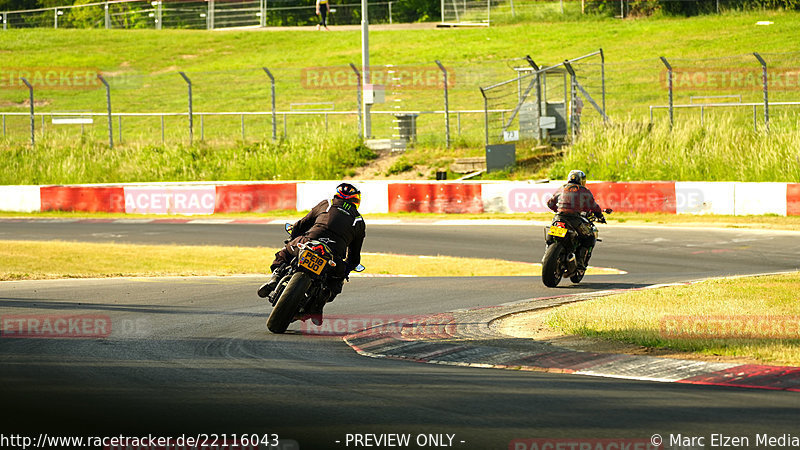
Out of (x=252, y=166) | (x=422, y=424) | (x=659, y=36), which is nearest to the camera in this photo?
(x=422, y=424)

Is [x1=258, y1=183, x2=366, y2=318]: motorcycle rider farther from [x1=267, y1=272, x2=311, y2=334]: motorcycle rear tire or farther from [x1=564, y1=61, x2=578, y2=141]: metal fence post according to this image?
[x1=564, y1=61, x2=578, y2=141]: metal fence post

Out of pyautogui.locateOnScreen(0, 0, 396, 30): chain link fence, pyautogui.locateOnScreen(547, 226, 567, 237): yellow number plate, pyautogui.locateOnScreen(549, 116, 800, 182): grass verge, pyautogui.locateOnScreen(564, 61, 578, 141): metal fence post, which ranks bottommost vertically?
pyautogui.locateOnScreen(547, 226, 567, 237): yellow number plate

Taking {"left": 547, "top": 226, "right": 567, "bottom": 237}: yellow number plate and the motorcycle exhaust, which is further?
the motorcycle exhaust

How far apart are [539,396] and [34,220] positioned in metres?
22.3

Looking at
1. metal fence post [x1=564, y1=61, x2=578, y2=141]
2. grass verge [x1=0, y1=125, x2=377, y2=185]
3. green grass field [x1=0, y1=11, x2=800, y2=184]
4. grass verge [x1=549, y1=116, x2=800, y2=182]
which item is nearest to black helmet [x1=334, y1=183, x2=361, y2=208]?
green grass field [x1=0, y1=11, x2=800, y2=184]

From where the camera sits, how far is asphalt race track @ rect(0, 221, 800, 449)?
18.9 feet

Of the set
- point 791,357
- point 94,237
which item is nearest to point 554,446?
point 791,357

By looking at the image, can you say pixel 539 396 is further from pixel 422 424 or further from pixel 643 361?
pixel 643 361

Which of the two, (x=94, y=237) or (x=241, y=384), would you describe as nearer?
(x=241, y=384)

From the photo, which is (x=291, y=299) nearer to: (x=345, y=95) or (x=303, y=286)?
(x=303, y=286)

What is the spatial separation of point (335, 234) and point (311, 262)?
52 cm

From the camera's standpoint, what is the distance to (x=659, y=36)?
155 ft

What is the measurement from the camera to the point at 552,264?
1349cm

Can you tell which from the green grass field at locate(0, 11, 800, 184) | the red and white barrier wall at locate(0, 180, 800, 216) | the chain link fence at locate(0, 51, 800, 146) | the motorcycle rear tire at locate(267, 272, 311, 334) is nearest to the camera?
the motorcycle rear tire at locate(267, 272, 311, 334)
